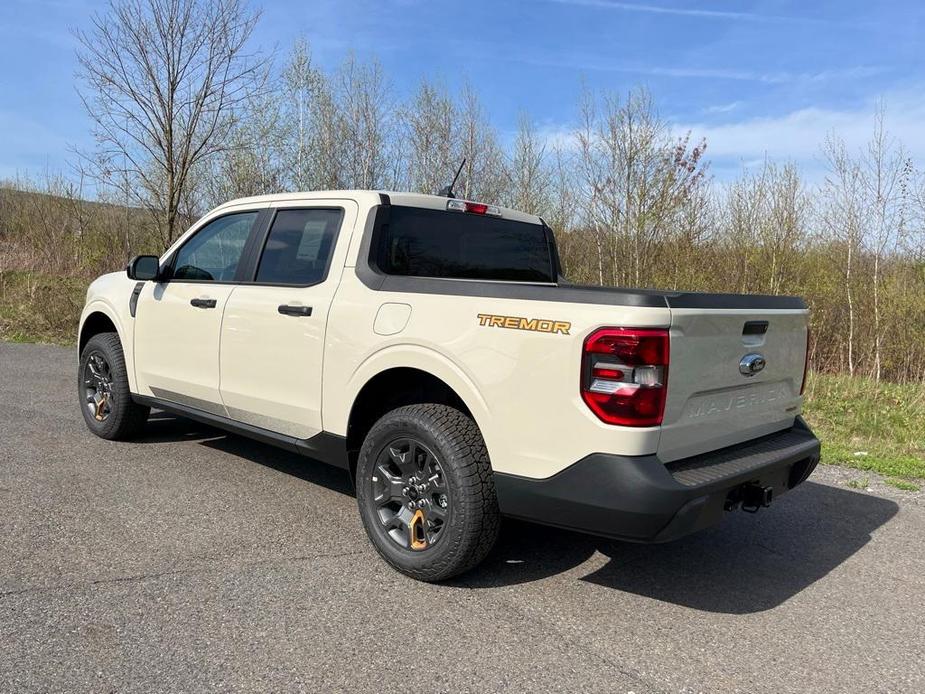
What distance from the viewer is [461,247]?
4.36 m

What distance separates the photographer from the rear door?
3969 mm

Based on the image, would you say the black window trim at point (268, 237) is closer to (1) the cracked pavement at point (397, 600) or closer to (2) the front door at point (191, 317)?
(2) the front door at point (191, 317)

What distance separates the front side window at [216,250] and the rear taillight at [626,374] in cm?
272

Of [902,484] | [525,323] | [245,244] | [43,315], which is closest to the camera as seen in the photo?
[525,323]

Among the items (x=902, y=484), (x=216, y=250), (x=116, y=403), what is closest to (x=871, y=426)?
(x=902, y=484)

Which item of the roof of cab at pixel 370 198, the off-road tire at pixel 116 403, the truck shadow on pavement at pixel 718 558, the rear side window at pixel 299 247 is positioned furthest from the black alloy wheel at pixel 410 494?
the off-road tire at pixel 116 403

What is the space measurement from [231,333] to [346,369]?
1.08 m

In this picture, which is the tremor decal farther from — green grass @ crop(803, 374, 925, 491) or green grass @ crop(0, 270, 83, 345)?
green grass @ crop(0, 270, 83, 345)

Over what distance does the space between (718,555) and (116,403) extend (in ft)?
14.5

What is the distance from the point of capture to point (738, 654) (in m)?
2.85

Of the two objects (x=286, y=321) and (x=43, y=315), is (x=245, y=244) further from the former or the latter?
(x=43, y=315)

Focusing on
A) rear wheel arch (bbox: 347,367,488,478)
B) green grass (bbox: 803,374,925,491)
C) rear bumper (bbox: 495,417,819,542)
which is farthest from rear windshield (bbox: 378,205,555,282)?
green grass (bbox: 803,374,925,491)

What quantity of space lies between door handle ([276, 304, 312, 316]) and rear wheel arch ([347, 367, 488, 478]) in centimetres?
59

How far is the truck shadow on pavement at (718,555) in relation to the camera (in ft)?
11.3
